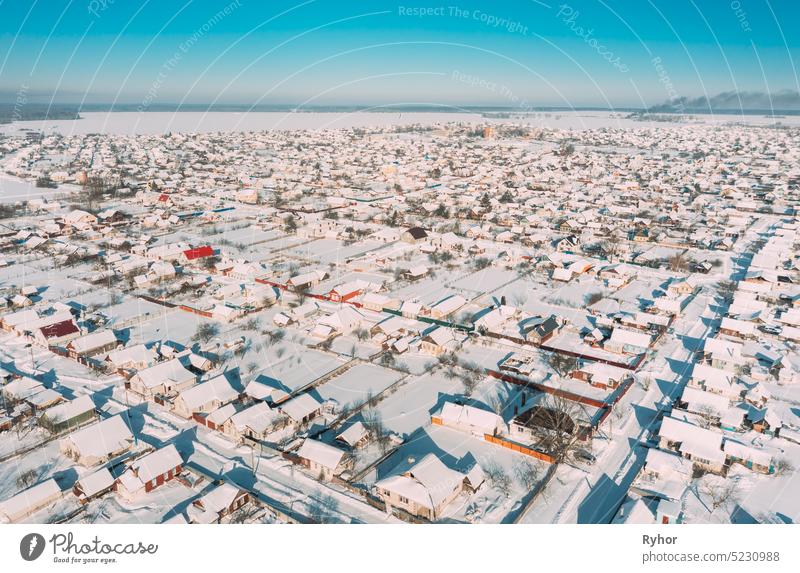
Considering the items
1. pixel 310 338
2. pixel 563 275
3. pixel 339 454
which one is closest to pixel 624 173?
pixel 563 275

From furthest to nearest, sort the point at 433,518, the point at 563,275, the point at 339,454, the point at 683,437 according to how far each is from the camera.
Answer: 1. the point at 563,275
2. the point at 683,437
3. the point at 339,454
4. the point at 433,518

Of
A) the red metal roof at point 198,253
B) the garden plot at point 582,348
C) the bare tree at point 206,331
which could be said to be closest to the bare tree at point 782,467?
the garden plot at point 582,348

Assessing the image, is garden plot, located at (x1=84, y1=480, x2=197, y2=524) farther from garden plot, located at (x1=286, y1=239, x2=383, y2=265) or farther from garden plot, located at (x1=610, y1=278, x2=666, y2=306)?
garden plot, located at (x1=610, y1=278, x2=666, y2=306)

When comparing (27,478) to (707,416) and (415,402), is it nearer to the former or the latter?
(415,402)

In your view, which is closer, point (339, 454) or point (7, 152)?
point (339, 454)

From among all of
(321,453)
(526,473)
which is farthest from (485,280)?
→ (321,453)

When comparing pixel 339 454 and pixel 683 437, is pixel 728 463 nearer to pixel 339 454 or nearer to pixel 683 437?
pixel 683 437
